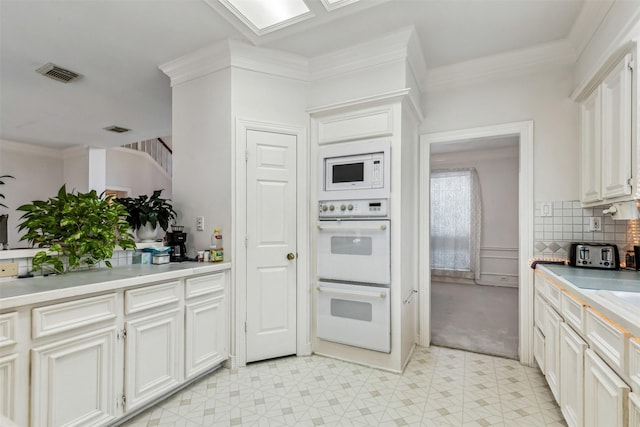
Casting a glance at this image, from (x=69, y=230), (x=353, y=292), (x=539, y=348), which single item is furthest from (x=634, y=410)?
(x=69, y=230)

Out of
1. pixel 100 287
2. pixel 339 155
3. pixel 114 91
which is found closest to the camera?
pixel 100 287

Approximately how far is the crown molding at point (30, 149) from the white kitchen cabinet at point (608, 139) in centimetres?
846

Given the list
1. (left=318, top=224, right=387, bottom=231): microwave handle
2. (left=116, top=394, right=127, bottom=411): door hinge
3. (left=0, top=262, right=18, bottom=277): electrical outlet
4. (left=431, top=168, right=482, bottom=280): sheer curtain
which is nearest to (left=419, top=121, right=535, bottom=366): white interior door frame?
(left=318, top=224, right=387, bottom=231): microwave handle

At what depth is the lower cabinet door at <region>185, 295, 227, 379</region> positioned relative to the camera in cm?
213

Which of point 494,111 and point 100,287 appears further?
point 494,111

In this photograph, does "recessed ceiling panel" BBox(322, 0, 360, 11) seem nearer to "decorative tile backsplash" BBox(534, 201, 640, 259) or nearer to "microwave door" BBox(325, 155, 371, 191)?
"microwave door" BBox(325, 155, 371, 191)

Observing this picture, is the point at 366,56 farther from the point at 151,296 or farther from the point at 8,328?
the point at 8,328

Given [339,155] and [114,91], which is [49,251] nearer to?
[339,155]

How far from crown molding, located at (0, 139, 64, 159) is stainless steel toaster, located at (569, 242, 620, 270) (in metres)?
8.53

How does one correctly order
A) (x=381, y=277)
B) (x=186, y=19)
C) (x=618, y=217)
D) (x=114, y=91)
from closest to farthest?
(x=618, y=217) < (x=186, y=19) < (x=381, y=277) < (x=114, y=91)

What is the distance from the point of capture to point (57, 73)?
9.89 ft

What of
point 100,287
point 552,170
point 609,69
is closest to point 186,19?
point 100,287

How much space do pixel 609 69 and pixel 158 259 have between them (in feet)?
10.9

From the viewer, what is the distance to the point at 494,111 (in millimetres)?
2760
